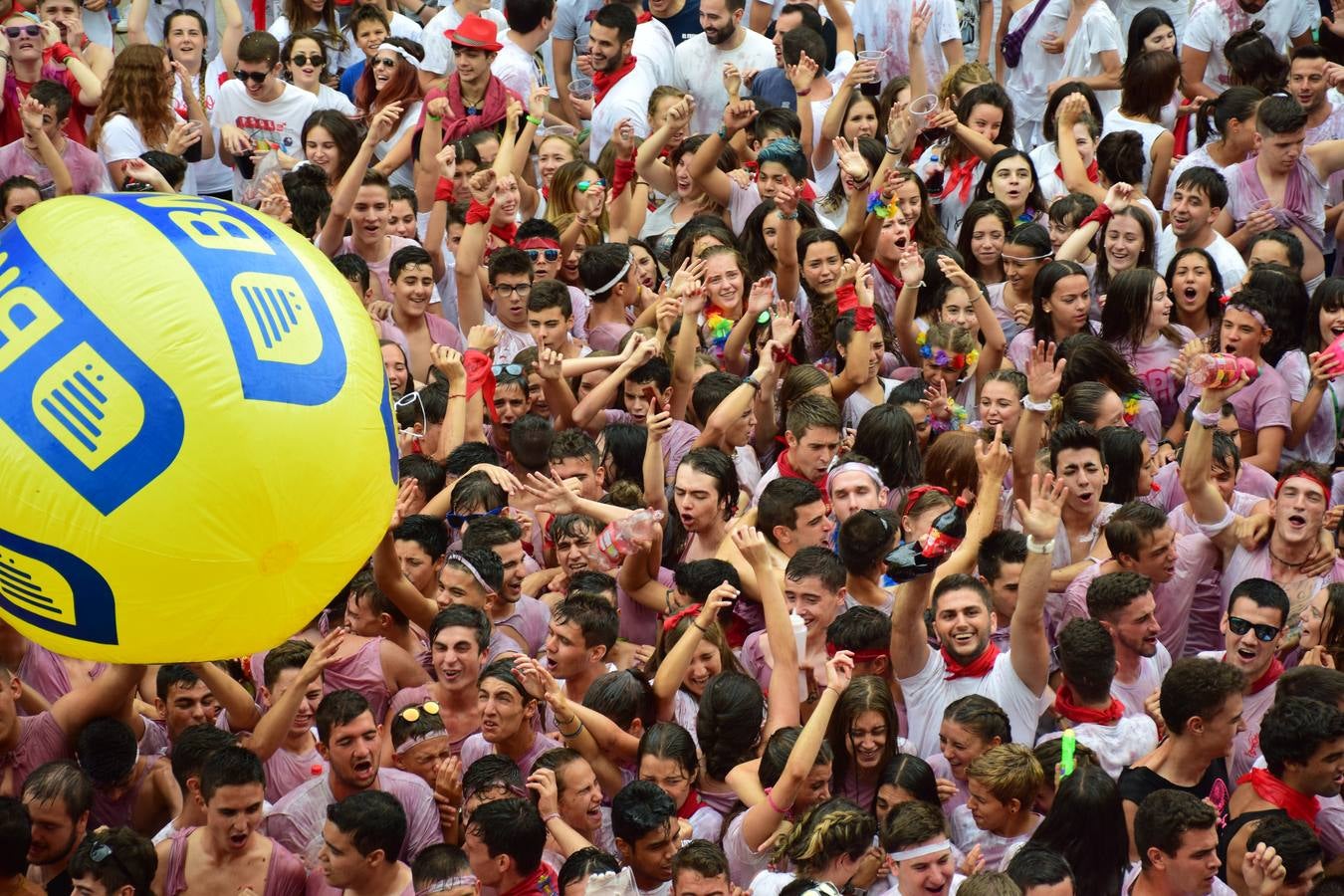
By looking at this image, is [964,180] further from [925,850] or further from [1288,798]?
[925,850]

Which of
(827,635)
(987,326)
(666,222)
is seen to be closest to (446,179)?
(666,222)

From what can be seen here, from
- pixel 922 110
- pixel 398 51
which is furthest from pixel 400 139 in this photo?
pixel 922 110

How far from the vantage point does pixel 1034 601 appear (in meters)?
6.52

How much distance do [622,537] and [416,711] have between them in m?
1.19

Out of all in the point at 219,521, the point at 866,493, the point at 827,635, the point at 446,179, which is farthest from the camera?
the point at 446,179

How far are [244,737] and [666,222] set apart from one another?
5020mm

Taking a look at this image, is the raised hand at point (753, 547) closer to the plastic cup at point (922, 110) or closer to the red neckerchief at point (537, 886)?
the red neckerchief at point (537, 886)

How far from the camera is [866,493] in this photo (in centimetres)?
768

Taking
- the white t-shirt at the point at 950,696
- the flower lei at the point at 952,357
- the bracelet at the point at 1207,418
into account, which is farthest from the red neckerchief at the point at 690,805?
the flower lei at the point at 952,357

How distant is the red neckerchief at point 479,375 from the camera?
8594 millimetres

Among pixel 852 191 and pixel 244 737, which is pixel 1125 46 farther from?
pixel 244 737

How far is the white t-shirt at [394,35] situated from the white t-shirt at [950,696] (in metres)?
6.67

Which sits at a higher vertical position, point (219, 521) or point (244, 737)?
point (219, 521)

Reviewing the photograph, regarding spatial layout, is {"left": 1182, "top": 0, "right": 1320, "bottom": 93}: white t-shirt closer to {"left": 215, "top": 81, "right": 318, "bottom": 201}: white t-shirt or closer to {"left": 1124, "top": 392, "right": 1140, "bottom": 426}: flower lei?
{"left": 1124, "top": 392, "right": 1140, "bottom": 426}: flower lei
